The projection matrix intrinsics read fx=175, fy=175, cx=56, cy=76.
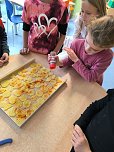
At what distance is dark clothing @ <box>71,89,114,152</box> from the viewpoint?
1.84 ft

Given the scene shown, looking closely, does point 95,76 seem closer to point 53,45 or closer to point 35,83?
point 35,83

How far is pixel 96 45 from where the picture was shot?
2.72 ft

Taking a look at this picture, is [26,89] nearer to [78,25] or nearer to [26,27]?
[26,27]

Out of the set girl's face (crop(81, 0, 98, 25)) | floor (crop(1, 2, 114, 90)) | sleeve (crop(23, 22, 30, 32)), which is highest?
girl's face (crop(81, 0, 98, 25))

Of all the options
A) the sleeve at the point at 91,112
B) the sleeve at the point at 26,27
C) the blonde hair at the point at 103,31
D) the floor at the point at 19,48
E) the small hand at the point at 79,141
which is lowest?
the floor at the point at 19,48

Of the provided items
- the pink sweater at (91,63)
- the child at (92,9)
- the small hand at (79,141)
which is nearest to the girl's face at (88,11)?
the child at (92,9)

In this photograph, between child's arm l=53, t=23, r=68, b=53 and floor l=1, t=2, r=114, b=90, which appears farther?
floor l=1, t=2, r=114, b=90

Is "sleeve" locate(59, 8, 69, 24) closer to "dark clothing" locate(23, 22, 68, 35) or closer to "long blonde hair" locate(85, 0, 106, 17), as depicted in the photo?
"dark clothing" locate(23, 22, 68, 35)

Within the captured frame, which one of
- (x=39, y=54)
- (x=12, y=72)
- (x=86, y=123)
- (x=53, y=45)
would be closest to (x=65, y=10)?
(x=53, y=45)

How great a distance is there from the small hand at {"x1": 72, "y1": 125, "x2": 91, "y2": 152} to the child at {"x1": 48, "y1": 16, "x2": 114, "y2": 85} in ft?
1.13

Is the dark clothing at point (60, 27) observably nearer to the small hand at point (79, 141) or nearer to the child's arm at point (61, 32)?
the child's arm at point (61, 32)

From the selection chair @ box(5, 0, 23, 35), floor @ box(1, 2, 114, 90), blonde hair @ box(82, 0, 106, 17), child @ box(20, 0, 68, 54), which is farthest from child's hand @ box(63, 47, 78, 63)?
chair @ box(5, 0, 23, 35)

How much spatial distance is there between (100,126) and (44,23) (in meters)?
0.78

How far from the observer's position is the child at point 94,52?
2.60 ft
